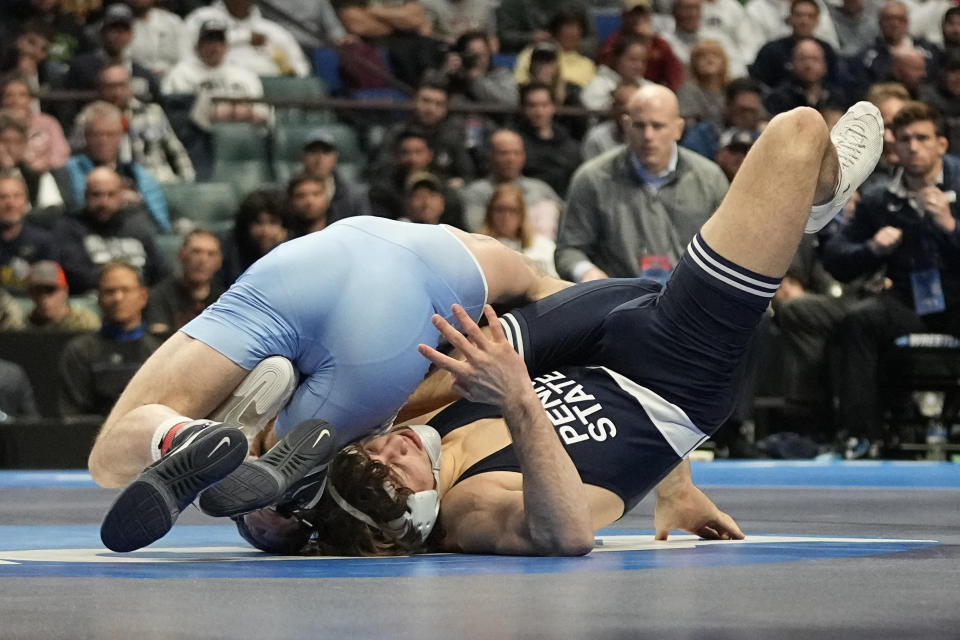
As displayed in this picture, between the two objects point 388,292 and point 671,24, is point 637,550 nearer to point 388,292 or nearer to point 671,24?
point 388,292

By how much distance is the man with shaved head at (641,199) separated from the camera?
7051 millimetres

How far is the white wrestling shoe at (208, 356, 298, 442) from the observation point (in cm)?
335

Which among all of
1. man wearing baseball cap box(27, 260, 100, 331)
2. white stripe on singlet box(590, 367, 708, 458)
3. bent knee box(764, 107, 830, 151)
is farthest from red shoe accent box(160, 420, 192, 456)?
man wearing baseball cap box(27, 260, 100, 331)

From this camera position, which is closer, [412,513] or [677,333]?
[412,513]

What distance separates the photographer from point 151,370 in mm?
3406

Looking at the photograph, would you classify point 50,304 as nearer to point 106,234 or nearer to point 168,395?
point 106,234

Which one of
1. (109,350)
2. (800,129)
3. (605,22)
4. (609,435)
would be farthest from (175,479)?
(605,22)

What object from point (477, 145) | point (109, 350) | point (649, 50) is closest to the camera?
point (109, 350)

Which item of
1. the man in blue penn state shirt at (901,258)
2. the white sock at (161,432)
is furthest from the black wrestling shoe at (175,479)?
the man in blue penn state shirt at (901,258)

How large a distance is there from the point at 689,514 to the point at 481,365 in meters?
0.91

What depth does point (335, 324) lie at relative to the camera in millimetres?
3445

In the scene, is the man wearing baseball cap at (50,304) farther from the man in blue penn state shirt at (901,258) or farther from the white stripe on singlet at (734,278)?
the white stripe on singlet at (734,278)

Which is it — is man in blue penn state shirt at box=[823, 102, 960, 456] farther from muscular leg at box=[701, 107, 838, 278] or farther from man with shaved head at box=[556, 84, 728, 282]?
muscular leg at box=[701, 107, 838, 278]

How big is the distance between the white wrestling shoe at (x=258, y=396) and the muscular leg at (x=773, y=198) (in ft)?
3.23
